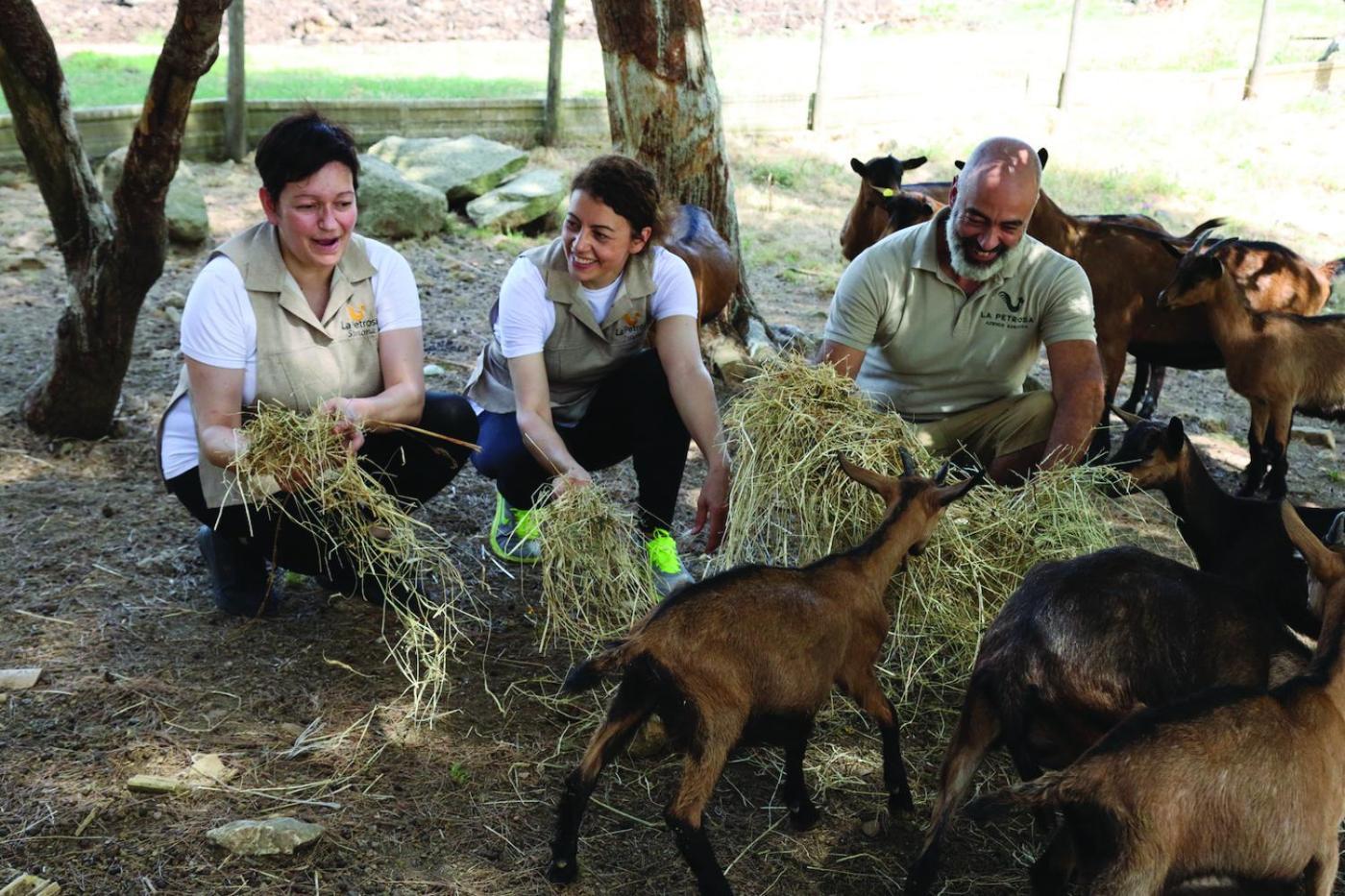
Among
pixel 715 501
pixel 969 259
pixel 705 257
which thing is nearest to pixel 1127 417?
pixel 969 259

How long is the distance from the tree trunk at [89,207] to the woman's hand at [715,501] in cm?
249

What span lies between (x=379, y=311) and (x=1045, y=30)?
17681mm

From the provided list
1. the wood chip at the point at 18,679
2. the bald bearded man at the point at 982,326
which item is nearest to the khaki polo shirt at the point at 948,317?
the bald bearded man at the point at 982,326

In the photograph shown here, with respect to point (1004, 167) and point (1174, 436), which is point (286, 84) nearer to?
point (1004, 167)

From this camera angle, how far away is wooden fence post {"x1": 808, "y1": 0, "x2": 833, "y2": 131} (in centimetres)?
1330

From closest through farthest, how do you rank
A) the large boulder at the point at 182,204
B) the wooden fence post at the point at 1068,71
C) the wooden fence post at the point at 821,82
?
the large boulder at the point at 182,204 → the wooden fence post at the point at 821,82 → the wooden fence post at the point at 1068,71

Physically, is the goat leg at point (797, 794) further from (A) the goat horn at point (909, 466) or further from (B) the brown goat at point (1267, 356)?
(B) the brown goat at point (1267, 356)

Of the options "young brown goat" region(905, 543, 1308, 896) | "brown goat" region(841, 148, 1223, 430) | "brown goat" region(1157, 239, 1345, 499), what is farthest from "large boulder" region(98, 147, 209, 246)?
"young brown goat" region(905, 543, 1308, 896)

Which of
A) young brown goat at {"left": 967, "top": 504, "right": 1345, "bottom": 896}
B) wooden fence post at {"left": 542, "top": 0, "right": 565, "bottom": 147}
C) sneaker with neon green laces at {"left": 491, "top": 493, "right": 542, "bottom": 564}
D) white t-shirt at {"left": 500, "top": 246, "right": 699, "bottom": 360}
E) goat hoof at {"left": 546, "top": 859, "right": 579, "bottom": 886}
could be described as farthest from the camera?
wooden fence post at {"left": 542, "top": 0, "right": 565, "bottom": 147}

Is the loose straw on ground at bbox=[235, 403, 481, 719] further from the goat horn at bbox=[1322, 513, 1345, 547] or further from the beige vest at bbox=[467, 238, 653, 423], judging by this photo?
the goat horn at bbox=[1322, 513, 1345, 547]

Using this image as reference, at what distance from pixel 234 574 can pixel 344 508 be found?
0.64 metres

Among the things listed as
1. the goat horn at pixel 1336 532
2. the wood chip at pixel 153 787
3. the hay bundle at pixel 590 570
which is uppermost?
the goat horn at pixel 1336 532

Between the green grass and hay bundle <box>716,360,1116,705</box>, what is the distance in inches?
356

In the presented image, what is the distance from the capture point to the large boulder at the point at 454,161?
33.0ft
